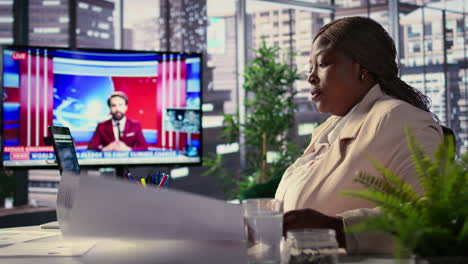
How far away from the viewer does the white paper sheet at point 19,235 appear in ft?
4.62

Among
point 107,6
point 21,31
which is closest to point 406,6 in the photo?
point 107,6

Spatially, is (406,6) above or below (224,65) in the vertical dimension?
above

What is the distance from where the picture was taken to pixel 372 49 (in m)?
1.55

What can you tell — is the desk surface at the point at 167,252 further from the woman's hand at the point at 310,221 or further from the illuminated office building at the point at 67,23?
the illuminated office building at the point at 67,23

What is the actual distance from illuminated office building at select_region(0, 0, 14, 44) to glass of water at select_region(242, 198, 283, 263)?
14.6 feet

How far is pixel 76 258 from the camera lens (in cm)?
109

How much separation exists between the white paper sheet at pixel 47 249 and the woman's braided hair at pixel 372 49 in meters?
0.86

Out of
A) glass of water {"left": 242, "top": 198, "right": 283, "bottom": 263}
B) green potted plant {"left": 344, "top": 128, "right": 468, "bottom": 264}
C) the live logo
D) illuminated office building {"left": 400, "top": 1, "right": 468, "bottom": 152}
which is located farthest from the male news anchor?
illuminated office building {"left": 400, "top": 1, "right": 468, "bottom": 152}

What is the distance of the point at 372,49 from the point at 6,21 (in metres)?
4.08

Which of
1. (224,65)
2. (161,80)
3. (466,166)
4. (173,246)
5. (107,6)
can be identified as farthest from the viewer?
(224,65)

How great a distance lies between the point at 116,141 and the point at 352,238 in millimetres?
1987

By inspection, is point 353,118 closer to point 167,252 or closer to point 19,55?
point 167,252

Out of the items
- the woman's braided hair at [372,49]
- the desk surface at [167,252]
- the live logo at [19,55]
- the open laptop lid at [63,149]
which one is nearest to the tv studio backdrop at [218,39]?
the live logo at [19,55]

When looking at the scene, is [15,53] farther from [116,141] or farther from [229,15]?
[229,15]
